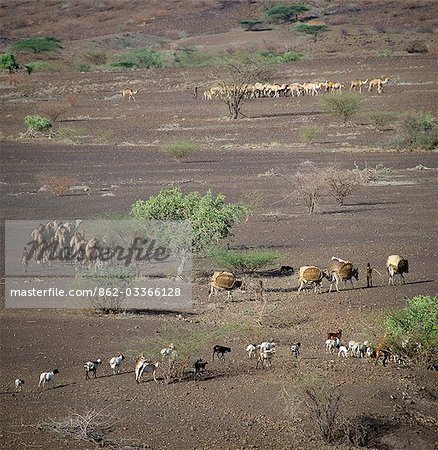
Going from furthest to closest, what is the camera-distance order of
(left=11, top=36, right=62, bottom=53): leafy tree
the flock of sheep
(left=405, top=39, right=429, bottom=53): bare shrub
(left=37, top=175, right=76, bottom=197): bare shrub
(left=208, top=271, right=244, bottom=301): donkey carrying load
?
(left=11, top=36, right=62, bottom=53): leafy tree, (left=405, top=39, right=429, bottom=53): bare shrub, the flock of sheep, (left=37, top=175, right=76, bottom=197): bare shrub, (left=208, top=271, right=244, bottom=301): donkey carrying load

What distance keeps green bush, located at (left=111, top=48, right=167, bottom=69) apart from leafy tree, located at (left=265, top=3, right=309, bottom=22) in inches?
901

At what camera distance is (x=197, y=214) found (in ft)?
71.4

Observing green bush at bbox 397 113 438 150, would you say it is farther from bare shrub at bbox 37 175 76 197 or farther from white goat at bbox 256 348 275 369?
white goat at bbox 256 348 275 369

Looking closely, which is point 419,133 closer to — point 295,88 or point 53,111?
point 295,88

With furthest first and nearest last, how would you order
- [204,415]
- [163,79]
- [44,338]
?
[163,79] → [44,338] → [204,415]

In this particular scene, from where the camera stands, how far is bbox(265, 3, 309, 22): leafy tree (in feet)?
363

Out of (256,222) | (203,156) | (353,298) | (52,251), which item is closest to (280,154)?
(203,156)

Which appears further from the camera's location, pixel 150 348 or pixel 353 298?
pixel 353 298

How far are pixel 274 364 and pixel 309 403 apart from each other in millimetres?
1814

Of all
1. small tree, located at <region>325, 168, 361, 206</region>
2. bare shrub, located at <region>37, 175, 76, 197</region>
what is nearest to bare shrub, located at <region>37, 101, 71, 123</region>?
bare shrub, located at <region>37, 175, 76, 197</region>

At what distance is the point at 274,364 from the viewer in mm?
14570

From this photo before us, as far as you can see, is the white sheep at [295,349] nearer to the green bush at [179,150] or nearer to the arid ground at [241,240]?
the arid ground at [241,240]

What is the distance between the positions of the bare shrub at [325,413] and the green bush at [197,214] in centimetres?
903

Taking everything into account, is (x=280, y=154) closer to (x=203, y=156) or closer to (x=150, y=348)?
(x=203, y=156)
